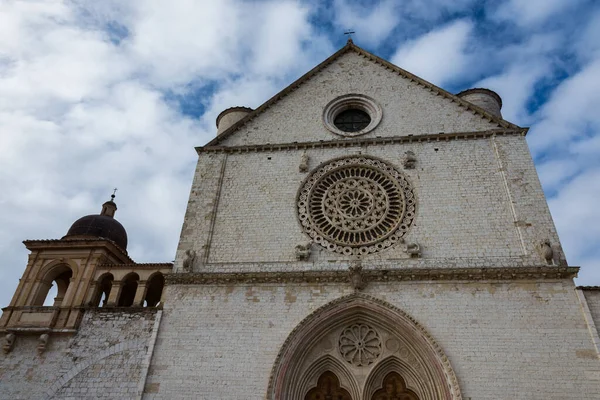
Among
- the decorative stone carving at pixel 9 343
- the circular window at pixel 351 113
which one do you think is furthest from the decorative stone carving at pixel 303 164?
the decorative stone carving at pixel 9 343

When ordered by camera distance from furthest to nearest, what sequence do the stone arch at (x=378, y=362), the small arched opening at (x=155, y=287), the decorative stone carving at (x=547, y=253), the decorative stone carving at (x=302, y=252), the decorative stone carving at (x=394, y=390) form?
the small arched opening at (x=155, y=287)
the decorative stone carving at (x=302, y=252)
the decorative stone carving at (x=547, y=253)
the decorative stone carving at (x=394, y=390)
the stone arch at (x=378, y=362)

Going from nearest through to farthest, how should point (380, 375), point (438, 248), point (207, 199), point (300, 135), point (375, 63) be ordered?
point (380, 375)
point (438, 248)
point (207, 199)
point (300, 135)
point (375, 63)

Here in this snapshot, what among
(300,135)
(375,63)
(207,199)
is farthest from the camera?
(375,63)

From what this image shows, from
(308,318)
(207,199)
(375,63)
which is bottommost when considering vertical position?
(308,318)

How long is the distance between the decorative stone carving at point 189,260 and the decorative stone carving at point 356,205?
2.94 metres

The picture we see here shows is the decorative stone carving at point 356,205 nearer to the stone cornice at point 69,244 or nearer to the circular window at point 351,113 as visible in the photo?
the circular window at point 351,113

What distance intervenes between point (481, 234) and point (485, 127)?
3.64 metres

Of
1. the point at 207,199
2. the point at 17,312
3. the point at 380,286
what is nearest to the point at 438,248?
the point at 380,286

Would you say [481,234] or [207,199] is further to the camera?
[207,199]

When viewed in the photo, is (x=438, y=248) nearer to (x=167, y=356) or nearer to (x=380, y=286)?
(x=380, y=286)

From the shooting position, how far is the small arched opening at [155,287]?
11578 millimetres

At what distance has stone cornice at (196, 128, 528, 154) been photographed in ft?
39.5

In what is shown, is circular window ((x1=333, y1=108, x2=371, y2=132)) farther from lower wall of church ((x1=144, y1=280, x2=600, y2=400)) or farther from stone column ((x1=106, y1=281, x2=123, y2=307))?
stone column ((x1=106, y1=281, x2=123, y2=307))

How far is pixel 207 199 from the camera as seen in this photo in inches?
476
